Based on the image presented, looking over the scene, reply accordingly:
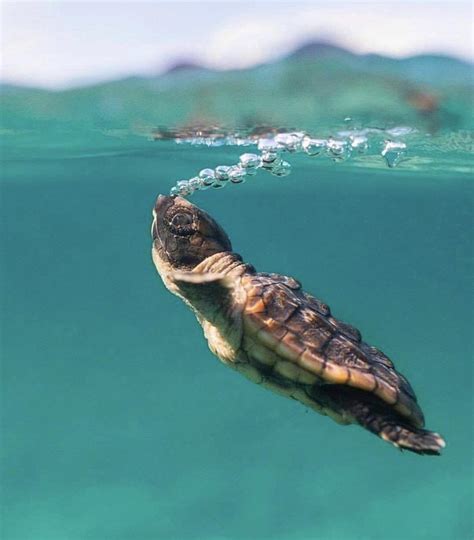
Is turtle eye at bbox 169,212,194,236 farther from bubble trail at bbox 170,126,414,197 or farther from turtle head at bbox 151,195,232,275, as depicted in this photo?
bubble trail at bbox 170,126,414,197

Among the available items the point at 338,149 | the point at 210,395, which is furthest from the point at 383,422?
the point at 210,395

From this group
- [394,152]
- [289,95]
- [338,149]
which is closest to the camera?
[289,95]

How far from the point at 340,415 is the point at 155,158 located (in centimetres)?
1357

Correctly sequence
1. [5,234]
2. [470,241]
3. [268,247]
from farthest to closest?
[268,247] → [5,234] → [470,241]

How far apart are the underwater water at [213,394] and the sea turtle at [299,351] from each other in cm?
906

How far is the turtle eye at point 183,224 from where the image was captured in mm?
6035

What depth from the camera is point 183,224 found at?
6039 mm

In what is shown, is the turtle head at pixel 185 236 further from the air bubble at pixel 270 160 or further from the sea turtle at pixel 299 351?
the air bubble at pixel 270 160

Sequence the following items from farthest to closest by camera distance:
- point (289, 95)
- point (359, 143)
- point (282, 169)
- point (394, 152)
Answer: point (282, 169)
point (394, 152)
point (359, 143)
point (289, 95)

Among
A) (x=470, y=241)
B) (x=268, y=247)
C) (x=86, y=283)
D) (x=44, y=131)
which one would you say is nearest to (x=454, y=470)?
(x=44, y=131)

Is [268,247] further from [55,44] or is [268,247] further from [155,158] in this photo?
[55,44]

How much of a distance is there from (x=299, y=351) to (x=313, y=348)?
13 centimetres

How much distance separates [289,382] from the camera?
17.4 ft

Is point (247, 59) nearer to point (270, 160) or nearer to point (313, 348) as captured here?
point (313, 348)
